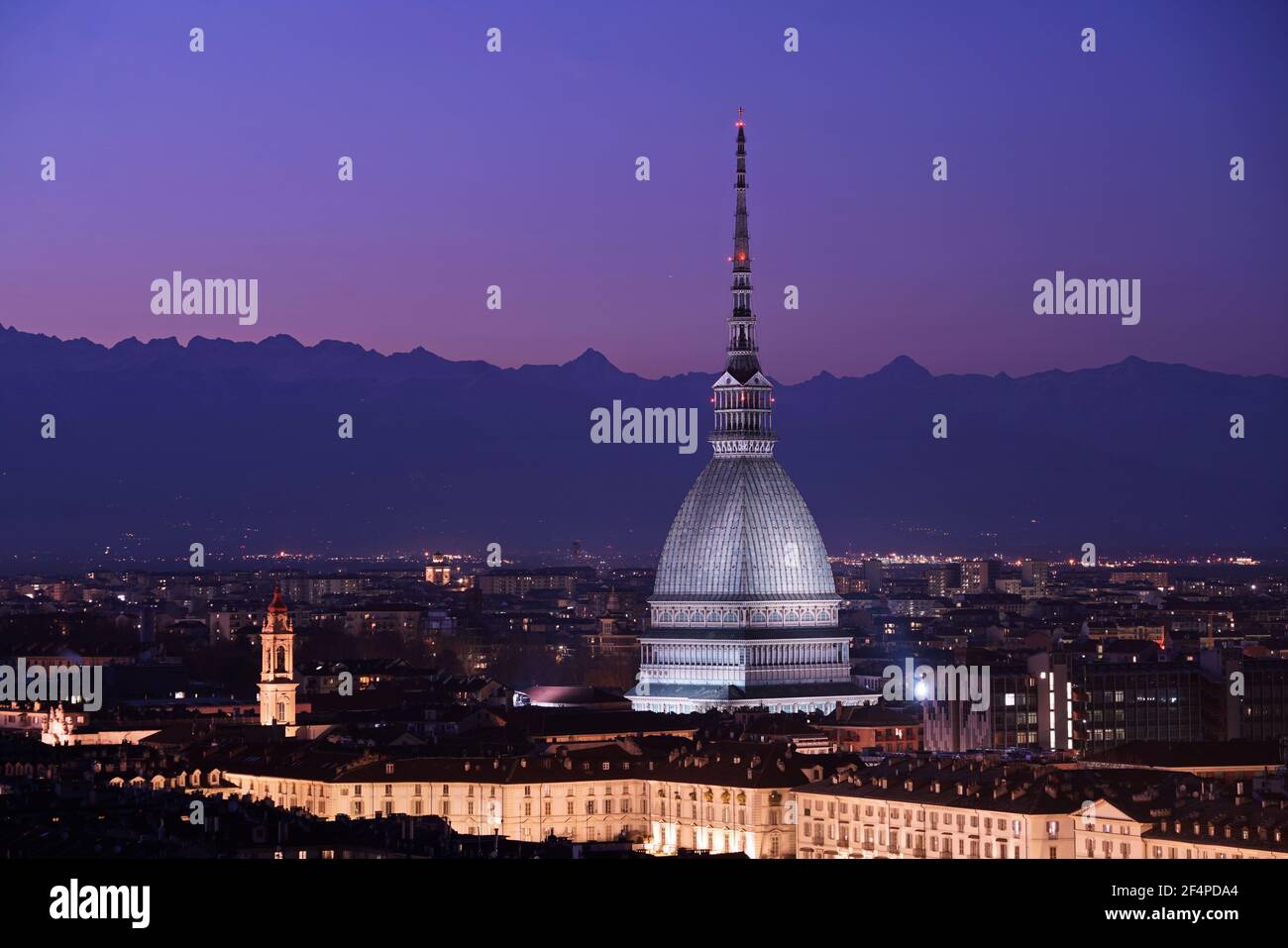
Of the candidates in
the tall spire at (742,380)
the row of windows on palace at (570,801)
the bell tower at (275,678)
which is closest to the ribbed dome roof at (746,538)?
the tall spire at (742,380)

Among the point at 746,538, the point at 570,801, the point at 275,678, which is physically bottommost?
the point at 570,801

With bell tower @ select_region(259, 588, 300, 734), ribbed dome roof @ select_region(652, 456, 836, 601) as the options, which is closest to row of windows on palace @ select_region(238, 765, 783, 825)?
bell tower @ select_region(259, 588, 300, 734)

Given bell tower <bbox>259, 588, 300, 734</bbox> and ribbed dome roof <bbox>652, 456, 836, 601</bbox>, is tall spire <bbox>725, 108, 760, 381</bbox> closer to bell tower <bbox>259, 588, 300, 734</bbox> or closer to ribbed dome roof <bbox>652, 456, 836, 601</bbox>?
ribbed dome roof <bbox>652, 456, 836, 601</bbox>

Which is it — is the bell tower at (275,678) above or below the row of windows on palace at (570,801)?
above

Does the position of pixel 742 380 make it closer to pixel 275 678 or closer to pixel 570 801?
pixel 275 678

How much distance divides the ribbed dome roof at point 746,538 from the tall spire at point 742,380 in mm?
704

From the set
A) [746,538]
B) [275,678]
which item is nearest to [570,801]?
[275,678]

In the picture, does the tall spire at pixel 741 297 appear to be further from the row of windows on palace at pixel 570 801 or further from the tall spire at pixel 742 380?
the row of windows on palace at pixel 570 801

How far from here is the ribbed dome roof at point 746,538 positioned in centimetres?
11881

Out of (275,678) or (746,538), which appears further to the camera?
(746,538)

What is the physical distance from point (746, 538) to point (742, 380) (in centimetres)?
557

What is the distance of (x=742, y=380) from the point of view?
12025 centimetres
